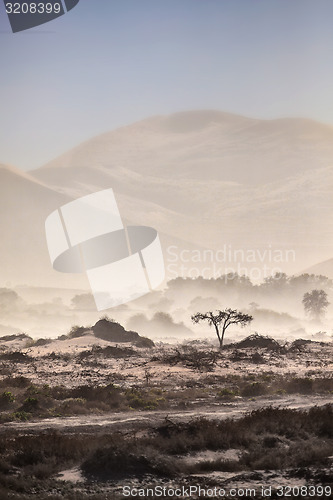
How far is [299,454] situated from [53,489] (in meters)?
6.84

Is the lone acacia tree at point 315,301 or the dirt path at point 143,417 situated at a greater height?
the dirt path at point 143,417

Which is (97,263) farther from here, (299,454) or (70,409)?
(299,454)

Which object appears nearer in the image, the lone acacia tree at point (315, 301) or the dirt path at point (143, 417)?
the dirt path at point (143, 417)

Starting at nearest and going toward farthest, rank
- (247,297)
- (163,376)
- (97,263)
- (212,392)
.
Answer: (212,392), (163,376), (247,297), (97,263)

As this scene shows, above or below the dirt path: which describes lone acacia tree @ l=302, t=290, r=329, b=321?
below

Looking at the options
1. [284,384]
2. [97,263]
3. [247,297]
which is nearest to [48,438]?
[284,384]

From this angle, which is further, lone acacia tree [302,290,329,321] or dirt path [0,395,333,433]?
lone acacia tree [302,290,329,321]

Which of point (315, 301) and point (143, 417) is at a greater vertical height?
point (143, 417)

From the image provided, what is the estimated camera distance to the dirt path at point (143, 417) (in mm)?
22219

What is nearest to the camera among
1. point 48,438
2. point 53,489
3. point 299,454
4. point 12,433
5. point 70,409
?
point 53,489

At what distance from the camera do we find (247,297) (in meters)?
148

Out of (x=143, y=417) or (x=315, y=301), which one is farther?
(x=315, y=301)

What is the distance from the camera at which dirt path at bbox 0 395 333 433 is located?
22.2m

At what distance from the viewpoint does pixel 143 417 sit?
2402 centimetres
